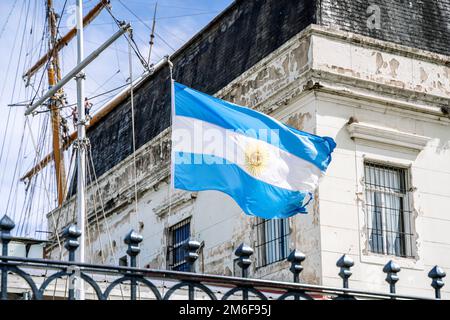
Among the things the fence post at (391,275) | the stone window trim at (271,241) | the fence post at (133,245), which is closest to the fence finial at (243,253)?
the fence post at (133,245)

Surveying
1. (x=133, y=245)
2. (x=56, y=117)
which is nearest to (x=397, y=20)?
(x=133, y=245)

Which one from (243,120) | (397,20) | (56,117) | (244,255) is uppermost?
(56,117)

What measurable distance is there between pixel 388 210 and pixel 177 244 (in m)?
6.01

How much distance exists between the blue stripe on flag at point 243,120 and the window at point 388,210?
6.85 meters

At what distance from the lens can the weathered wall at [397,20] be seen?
2236cm

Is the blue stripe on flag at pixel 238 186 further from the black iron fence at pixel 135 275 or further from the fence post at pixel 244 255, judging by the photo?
the fence post at pixel 244 255

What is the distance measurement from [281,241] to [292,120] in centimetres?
240

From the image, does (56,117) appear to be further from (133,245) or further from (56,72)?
(133,245)

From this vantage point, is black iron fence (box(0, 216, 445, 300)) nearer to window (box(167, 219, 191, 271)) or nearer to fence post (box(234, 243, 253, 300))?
fence post (box(234, 243, 253, 300))

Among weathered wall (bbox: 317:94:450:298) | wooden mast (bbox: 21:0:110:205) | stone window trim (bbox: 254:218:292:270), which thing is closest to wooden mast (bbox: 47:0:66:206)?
wooden mast (bbox: 21:0:110:205)

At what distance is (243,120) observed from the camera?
13.9m

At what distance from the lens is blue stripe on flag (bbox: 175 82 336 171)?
44.6 ft

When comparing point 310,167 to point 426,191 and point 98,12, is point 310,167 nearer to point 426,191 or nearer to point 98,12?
point 426,191
